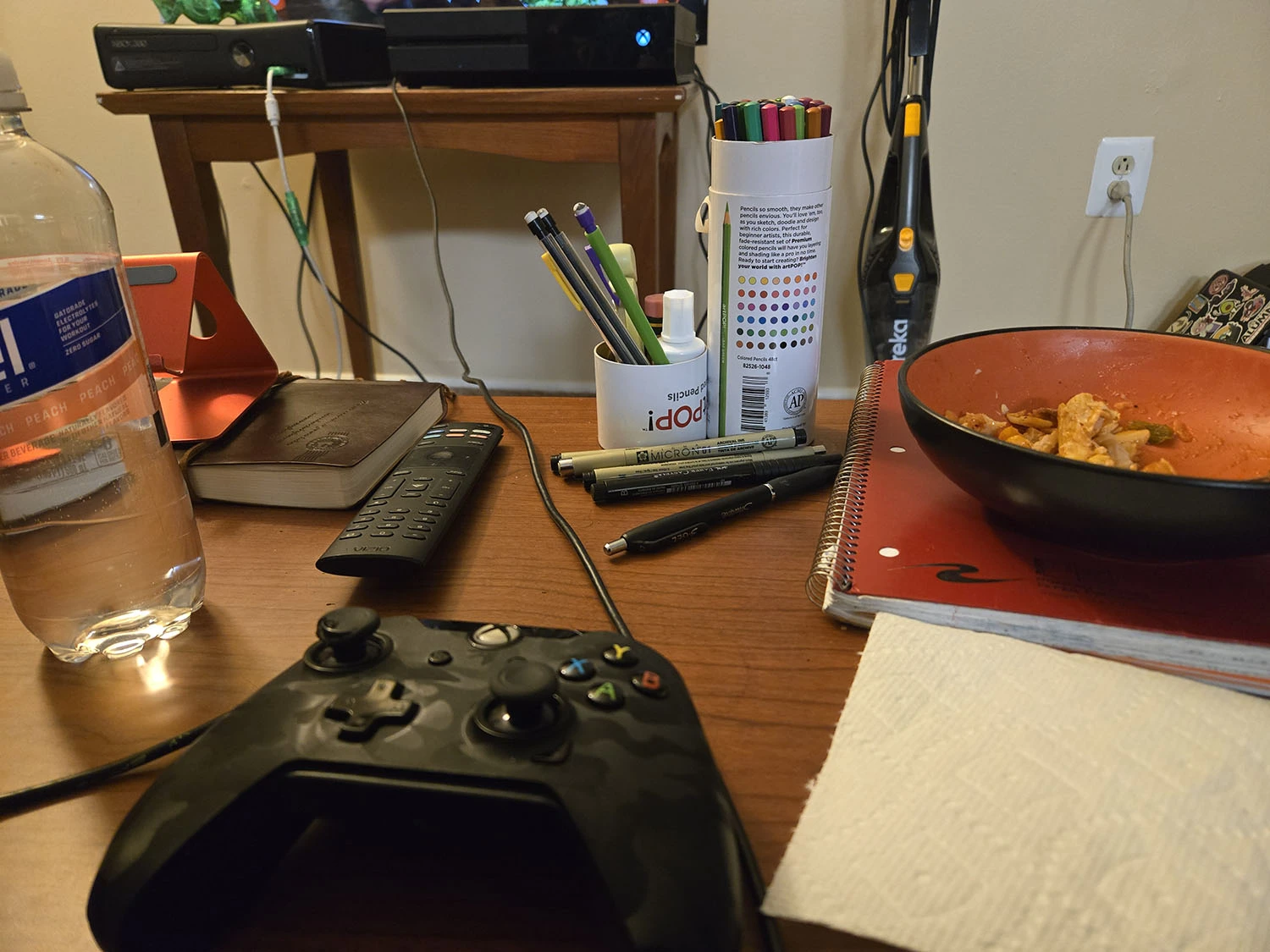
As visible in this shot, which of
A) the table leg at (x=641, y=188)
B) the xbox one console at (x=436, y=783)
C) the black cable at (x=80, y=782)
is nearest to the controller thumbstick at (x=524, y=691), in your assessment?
the xbox one console at (x=436, y=783)

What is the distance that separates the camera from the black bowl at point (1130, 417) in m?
0.33

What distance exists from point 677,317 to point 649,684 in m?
0.33

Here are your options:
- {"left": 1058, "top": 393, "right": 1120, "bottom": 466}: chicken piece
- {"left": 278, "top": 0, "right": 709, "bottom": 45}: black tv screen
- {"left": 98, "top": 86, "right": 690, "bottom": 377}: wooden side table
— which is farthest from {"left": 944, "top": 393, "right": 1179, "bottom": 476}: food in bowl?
{"left": 278, "top": 0, "right": 709, "bottom": 45}: black tv screen

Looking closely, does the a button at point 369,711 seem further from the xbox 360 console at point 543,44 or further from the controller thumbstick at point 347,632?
the xbox 360 console at point 543,44

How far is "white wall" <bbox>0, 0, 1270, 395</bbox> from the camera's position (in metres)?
1.20

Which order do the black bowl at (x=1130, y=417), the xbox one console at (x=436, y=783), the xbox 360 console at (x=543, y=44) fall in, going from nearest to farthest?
the xbox one console at (x=436, y=783) → the black bowl at (x=1130, y=417) → the xbox 360 console at (x=543, y=44)

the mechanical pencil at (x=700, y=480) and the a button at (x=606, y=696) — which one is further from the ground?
the a button at (x=606, y=696)

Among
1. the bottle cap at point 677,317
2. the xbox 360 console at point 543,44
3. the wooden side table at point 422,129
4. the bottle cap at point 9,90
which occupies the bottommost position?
the bottle cap at point 677,317

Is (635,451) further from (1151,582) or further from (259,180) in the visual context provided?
(259,180)

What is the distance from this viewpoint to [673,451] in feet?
1.78

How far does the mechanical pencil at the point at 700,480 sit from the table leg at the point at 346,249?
3.51 ft

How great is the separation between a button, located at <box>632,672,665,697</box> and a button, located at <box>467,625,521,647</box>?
5 cm

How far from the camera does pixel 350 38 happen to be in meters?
1.08

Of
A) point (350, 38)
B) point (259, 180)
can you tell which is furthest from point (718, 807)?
point (259, 180)
